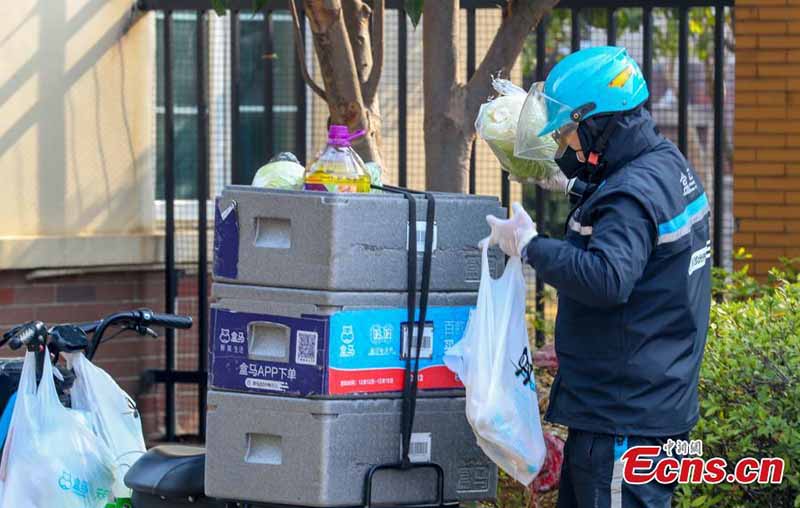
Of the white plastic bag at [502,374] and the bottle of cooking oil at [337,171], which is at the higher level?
the bottle of cooking oil at [337,171]

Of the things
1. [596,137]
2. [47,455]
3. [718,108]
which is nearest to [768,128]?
[718,108]

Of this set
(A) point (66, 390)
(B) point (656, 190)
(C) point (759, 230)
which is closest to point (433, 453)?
(B) point (656, 190)

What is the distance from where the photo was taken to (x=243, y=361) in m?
3.36

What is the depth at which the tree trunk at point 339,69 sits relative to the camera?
4.89 m

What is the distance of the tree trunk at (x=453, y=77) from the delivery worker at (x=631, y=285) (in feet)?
4.99

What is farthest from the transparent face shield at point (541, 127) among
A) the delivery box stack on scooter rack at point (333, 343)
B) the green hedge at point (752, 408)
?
the green hedge at point (752, 408)

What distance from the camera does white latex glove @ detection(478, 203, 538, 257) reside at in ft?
10.9

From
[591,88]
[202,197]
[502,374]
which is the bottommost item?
[502,374]

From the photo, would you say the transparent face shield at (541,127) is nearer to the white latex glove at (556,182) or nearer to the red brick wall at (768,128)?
the white latex glove at (556,182)

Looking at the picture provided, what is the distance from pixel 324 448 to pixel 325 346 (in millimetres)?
269

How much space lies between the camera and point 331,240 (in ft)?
10.7

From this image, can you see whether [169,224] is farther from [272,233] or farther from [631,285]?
[631,285]

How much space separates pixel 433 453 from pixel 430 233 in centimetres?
61

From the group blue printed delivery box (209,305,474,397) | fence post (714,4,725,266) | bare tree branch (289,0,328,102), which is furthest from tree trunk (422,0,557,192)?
fence post (714,4,725,266)
